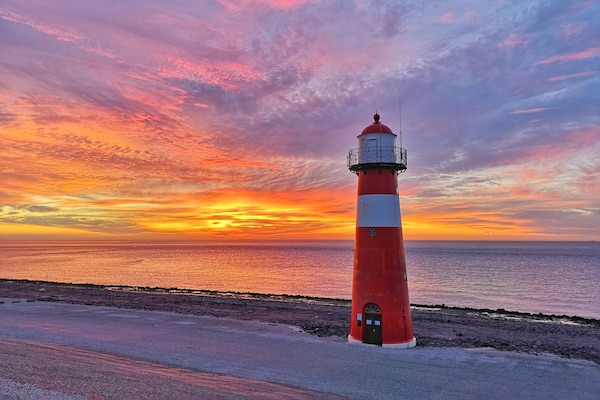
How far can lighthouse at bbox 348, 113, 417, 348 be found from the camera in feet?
48.2

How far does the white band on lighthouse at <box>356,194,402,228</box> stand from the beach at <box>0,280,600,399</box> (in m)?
4.36

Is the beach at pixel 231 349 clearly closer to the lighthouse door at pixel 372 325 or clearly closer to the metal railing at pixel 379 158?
the lighthouse door at pixel 372 325

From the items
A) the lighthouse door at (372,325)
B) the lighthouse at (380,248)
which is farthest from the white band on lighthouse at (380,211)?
the lighthouse door at (372,325)

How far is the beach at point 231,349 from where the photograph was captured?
10.4m

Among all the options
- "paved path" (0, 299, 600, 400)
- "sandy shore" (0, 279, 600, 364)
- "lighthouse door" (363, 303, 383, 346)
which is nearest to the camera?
"paved path" (0, 299, 600, 400)

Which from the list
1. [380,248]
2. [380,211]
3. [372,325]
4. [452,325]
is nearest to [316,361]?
[372,325]

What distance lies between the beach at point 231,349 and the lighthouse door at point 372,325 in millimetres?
376

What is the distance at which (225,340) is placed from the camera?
1595 cm

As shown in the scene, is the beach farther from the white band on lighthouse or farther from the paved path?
the white band on lighthouse

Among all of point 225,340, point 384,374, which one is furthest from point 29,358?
point 384,374

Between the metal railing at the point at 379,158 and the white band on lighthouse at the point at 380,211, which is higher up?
the metal railing at the point at 379,158

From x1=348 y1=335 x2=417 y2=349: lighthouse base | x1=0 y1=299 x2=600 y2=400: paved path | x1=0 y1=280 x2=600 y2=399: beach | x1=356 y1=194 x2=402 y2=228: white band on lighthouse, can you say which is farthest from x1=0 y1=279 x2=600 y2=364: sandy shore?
x1=356 y1=194 x2=402 y2=228: white band on lighthouse

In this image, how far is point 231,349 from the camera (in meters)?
14.6

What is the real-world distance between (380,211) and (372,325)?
411 centimetres
